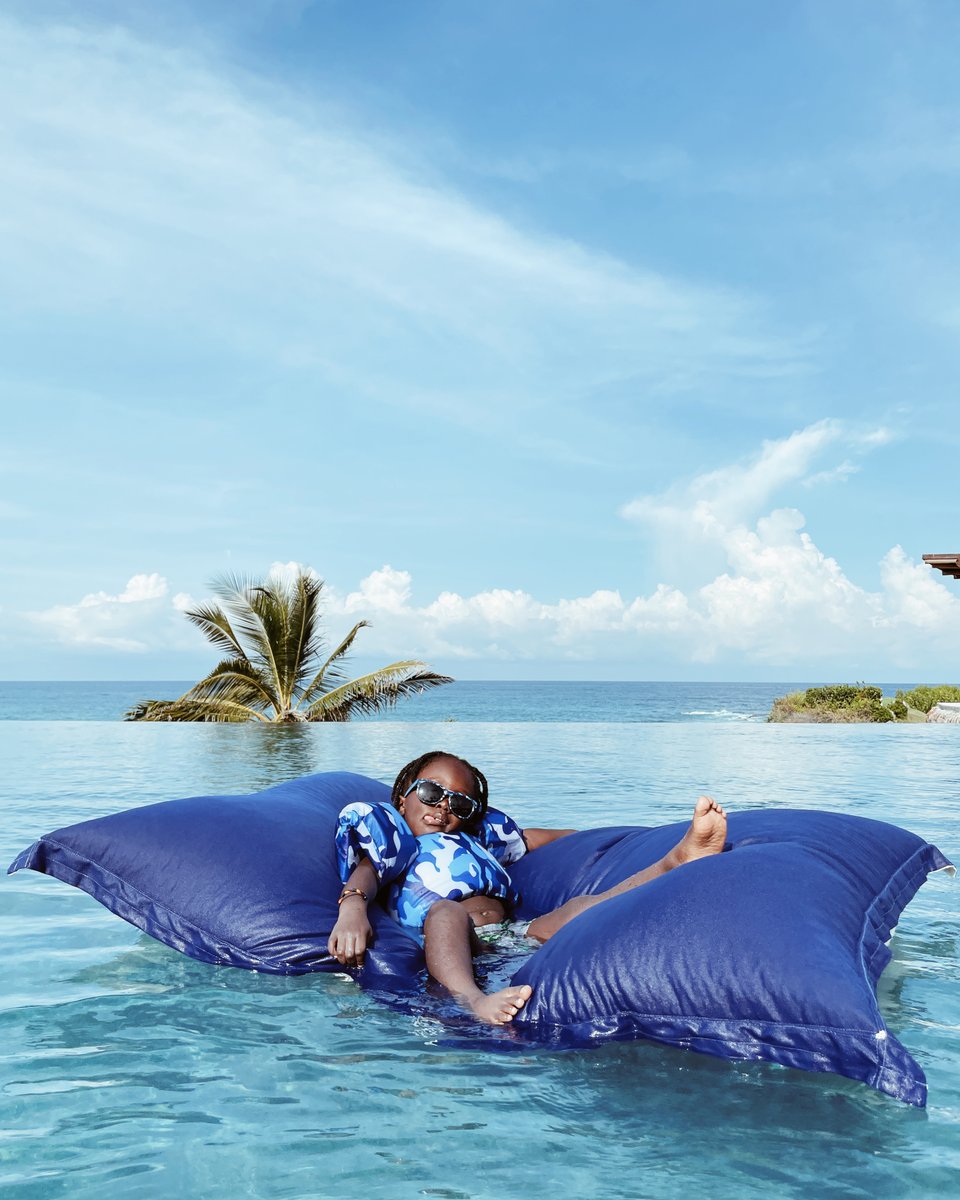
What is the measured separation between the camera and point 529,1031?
7.64ft

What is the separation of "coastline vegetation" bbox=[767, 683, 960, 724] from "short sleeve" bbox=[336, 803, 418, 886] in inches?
791

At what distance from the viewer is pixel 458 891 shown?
3180mm

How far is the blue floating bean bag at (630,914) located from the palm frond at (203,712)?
1282 cm

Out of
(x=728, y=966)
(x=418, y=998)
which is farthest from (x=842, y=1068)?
(x=418, y=998)

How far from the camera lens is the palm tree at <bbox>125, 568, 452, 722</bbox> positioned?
1656 cm

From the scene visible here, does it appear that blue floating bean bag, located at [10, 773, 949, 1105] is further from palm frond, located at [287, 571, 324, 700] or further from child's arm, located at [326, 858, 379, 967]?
palm frond, located at [287, 571, 324, 700]

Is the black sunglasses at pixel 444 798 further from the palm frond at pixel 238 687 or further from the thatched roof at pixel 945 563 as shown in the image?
the palm frond at pixel 238 687

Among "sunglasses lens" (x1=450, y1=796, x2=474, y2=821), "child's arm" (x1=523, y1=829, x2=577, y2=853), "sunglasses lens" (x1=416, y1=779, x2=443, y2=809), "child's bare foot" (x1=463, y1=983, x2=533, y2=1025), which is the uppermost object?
"sunglasses lens" (x1=416, y1=779, x2=443, y2=809)

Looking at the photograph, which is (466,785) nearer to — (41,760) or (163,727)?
(41,760)

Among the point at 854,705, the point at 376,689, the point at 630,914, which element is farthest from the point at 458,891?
the point at 854,705

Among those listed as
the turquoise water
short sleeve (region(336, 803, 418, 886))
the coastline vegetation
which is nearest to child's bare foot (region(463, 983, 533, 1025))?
the turquoise water

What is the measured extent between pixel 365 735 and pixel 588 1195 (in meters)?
11.0

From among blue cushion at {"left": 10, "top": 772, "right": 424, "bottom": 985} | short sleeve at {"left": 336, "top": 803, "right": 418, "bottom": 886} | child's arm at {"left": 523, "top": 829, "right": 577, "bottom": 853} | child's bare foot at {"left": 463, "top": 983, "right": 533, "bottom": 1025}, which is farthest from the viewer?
child's arm at {"left": 523, "top": 829, "right": 577, "bottom": 853}

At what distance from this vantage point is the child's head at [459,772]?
3389 mm
